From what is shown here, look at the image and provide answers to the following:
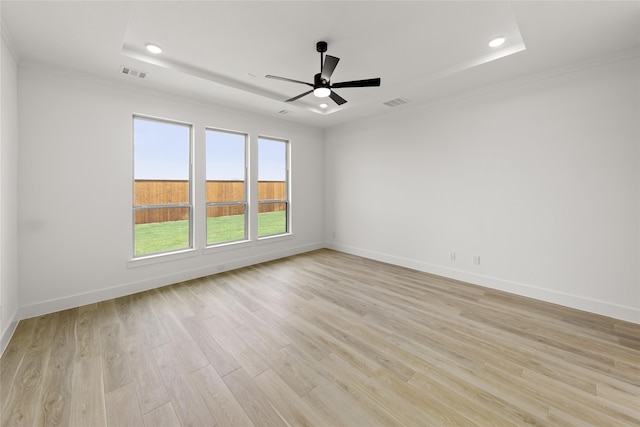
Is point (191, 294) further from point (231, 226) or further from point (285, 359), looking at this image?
point (285, 359)

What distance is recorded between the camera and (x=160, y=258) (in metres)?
3.89

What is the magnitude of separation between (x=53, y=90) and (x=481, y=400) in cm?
523

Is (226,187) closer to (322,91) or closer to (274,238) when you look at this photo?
(274,238)

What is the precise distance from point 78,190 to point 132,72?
1630 mm

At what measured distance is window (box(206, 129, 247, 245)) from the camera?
4.59 metres

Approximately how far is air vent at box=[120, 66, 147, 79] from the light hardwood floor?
115 inches

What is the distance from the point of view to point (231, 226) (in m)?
4.94

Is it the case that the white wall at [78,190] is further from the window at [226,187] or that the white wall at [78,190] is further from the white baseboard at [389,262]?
the window at [226,187]

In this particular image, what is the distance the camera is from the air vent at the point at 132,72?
3.16m

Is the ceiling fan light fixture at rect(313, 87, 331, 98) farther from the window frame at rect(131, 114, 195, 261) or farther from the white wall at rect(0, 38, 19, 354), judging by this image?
the white wall at rect(0, 38, 19, 354)

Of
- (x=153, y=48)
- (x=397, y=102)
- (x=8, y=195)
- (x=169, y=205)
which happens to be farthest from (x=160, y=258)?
(x=397, y=102)

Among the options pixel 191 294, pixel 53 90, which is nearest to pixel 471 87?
pixel 191 294

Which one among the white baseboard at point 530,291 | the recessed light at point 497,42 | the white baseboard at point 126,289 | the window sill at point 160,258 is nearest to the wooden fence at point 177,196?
the window sill at point 160,258

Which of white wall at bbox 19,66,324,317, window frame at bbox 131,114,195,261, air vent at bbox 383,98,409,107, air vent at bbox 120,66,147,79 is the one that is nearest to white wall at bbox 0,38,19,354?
white wall at bbox 19,66,324,317
